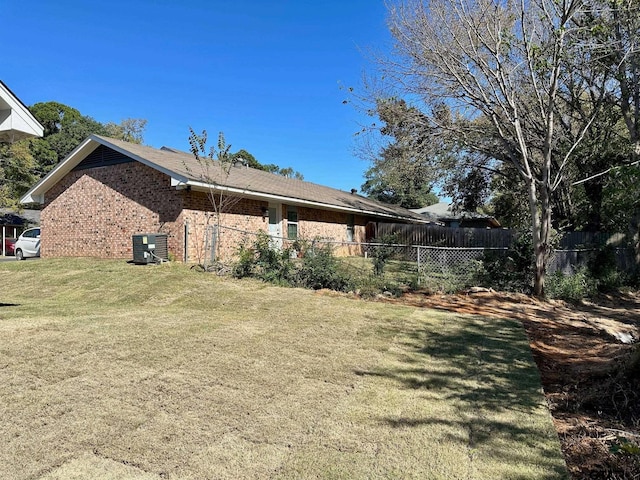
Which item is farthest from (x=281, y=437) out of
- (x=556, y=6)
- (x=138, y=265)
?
(x=556, y=6)

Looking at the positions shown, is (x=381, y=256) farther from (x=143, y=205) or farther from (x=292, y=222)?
(x=143, y=205)

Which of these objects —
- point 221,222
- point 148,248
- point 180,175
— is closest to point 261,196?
point 221,222

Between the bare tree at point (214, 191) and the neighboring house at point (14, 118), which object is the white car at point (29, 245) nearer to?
the bare tree at point (214, 191)

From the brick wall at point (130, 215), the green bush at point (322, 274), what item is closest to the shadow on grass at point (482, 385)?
the green bush at point (322, 274)

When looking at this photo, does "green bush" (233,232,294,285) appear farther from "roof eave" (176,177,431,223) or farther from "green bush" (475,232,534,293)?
"green bush" (475,232,534,293)

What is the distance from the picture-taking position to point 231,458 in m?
2.63

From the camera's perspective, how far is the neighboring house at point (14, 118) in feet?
17.4

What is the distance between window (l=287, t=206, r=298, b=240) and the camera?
54.3 feet

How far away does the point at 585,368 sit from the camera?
4.70m

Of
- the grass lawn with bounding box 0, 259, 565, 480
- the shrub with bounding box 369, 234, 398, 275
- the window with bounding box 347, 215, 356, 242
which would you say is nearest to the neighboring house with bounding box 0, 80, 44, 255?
the grass lawn with bounding box 0, 259, 565, 480

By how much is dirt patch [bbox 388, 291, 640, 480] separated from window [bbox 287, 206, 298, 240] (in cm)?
826

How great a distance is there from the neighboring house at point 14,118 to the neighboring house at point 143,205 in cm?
573

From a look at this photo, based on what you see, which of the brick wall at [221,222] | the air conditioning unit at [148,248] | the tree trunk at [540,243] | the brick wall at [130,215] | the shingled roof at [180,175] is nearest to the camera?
the tree trunk at [540,243]

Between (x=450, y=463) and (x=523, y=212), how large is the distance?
67.8 ft
